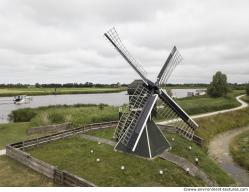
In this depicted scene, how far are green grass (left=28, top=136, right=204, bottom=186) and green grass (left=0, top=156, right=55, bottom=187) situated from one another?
1.60m

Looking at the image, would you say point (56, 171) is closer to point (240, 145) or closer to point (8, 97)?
point (240, 145)

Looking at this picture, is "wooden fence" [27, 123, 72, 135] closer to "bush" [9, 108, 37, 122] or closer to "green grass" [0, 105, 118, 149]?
"green grass" [0, 105, 118, 149]

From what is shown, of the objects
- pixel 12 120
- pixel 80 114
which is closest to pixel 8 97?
pixel 12 120

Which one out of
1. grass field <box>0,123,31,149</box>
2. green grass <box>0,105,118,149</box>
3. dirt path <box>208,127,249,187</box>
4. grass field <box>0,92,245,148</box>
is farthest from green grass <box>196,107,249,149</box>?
grass field <box>0,123,31,149</box>

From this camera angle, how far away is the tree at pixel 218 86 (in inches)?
2544

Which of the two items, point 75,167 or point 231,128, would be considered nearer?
point 75,167

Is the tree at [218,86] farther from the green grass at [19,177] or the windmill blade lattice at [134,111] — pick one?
the green grass at [19,177]

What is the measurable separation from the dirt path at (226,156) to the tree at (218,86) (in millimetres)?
29943

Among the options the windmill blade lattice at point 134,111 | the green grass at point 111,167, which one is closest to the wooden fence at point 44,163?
the green grass at point 111,167

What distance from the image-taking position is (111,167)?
55.8ft

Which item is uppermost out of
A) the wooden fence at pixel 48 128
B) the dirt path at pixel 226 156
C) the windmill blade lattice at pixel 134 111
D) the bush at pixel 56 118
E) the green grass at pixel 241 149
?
the windmill blade lattice at pixel 134 111

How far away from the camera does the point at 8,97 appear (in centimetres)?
8369

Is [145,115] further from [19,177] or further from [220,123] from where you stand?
[220,123]

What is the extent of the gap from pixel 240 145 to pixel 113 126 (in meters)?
13.4
